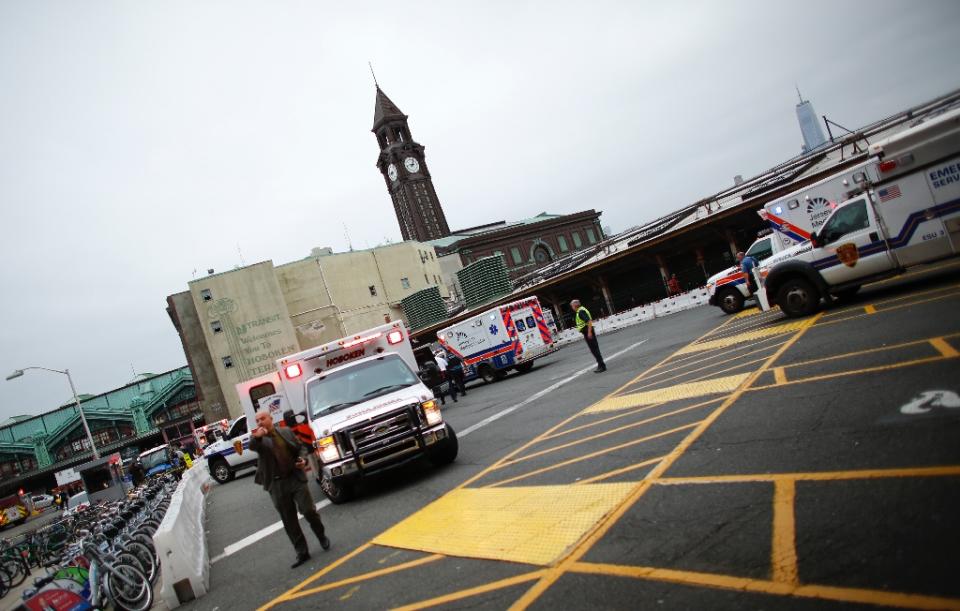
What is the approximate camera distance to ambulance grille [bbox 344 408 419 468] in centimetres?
833

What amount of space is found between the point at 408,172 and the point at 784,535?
8003 cm

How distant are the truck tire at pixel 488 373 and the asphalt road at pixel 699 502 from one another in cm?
1155

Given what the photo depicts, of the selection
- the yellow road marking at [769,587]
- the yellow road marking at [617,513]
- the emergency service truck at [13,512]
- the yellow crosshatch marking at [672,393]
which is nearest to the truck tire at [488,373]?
the yellow crosshatch marking at [672,393]

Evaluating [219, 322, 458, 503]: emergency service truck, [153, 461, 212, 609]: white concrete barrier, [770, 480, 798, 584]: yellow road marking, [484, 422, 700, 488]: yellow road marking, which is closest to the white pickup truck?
[484, 422, 700, 488]: yellow road marking

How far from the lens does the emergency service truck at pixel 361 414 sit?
837cm

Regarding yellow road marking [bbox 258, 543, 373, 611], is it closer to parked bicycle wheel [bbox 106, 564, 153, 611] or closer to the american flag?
parked bicycle wheel [bbox 106, 564, 153, 611]

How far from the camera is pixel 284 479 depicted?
687 centimetres

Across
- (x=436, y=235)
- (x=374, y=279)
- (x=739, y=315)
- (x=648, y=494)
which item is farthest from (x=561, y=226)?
(x=648, y=494)

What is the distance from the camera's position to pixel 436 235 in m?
79.1

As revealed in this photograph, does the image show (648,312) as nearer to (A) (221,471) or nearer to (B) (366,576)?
(A) (221,471)

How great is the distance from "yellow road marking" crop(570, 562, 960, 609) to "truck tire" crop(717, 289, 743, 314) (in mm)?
15837

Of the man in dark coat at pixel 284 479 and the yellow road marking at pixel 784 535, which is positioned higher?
the man in dark coat at pixel 284 479

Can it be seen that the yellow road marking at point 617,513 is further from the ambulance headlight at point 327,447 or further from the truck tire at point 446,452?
the ambulance headlight at point 327,447

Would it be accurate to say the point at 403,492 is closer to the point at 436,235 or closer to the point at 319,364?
the point at 319,364
